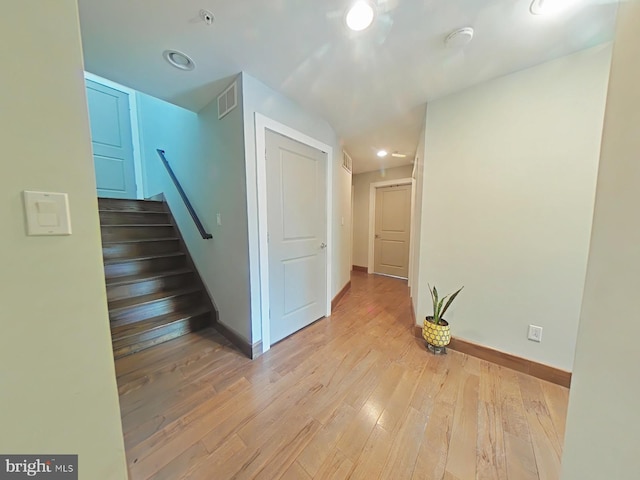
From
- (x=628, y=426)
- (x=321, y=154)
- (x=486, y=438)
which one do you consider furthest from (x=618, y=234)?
(x=321, y=154)

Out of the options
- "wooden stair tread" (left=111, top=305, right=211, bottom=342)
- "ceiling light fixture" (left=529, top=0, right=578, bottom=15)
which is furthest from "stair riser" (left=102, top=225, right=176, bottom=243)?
"ceiling light fixture" (left=529, top=0, right=578, bottom=15)

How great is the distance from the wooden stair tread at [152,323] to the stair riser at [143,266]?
602 mm

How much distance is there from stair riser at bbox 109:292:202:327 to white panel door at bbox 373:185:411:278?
136 inches

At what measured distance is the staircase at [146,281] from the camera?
197 cm

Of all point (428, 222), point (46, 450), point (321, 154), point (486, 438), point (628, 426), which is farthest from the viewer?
point (321, 154)

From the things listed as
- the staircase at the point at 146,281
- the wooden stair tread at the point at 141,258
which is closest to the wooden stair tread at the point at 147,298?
the staircase at the point at 146,281

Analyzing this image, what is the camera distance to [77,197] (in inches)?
25.7

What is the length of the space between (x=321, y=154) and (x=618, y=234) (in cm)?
220

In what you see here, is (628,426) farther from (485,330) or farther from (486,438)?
(485,330)

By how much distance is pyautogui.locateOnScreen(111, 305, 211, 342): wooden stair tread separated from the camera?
1851 mm

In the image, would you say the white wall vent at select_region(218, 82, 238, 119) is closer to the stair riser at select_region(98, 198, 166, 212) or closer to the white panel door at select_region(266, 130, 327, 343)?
the white panel door at select_region(266, 130, 327, 343)

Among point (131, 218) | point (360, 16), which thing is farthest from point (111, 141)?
point (360, 16)

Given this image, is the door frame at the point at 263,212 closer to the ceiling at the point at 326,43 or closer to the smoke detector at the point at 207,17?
the ceiling at the point at 326,43

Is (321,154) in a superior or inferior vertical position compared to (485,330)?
superior
